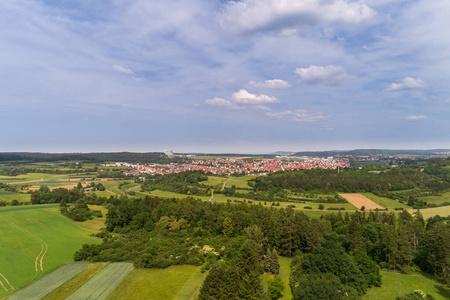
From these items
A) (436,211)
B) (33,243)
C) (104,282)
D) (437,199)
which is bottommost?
(436,211)

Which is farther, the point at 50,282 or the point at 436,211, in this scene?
the point at 436,211

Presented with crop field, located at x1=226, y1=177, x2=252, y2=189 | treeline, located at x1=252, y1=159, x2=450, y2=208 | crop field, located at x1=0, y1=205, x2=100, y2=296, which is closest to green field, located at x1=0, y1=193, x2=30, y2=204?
crop field, located at x1=0, y1=205, x2=100, y2=296

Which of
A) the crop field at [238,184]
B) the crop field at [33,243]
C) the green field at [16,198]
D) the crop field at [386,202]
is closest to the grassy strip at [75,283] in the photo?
the crop field at [33,243]

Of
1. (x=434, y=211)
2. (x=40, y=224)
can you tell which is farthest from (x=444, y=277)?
(x=40, y=224)

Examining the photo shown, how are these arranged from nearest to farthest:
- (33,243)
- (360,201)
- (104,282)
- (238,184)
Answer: (104,282) < (33,243) < (360,201) < (238,184)

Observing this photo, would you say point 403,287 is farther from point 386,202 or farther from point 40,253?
point 386,202

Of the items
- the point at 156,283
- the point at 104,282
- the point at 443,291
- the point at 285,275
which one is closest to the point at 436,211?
the point at 443,291

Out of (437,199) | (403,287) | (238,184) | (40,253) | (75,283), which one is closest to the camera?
(403,287)
